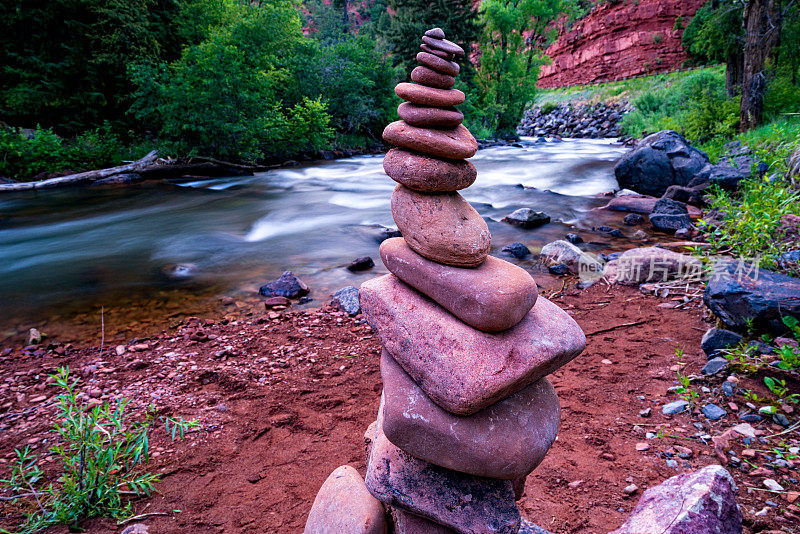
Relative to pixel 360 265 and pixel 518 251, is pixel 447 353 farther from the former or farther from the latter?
pixel 518 251

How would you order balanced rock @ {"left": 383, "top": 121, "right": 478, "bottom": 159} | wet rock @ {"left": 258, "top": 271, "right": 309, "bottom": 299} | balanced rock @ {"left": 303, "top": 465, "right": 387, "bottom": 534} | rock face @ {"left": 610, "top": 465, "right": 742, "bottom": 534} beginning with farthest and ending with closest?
wet rock @ {"left": 258, "top": 271, "right": 309, "bottom": 299} < balanced rock @ {"left": 383, "top": 121, "right": 478, "bottom": 159} < balanced rock @ {"left": 303, "top": 465, "right": 387, "bottom": 534} < rock face @ {"left": 610, "top": 465, "right": 742, "bottom": 534}

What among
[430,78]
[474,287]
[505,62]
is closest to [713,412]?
[474,287]

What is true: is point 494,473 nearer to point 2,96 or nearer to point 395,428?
point 395,428

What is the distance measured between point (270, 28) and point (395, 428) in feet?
66.8

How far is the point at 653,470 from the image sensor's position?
269 cm

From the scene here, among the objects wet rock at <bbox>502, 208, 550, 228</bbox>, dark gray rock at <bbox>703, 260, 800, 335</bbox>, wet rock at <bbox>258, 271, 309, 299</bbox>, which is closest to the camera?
dark gray rock at <bbox>703, 260, 800, 335</bbox>

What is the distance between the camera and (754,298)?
3.68 meters

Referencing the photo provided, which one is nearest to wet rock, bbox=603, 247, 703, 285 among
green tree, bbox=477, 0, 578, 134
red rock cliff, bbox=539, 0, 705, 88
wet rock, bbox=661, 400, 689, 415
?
wet rock, bbox=661, 400, 689, 415

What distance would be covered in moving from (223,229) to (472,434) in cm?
944

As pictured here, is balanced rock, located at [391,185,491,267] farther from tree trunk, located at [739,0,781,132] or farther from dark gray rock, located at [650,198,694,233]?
tree trunk, located at [739,0,781,132]

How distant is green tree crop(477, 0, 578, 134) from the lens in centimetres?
2886

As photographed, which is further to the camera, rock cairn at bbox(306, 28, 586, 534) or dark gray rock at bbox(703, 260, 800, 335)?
dark gray rock at bbox(703, 260, 800, 335)

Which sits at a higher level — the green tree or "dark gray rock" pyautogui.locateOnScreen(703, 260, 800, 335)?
the green tree

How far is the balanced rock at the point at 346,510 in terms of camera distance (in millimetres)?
2236
